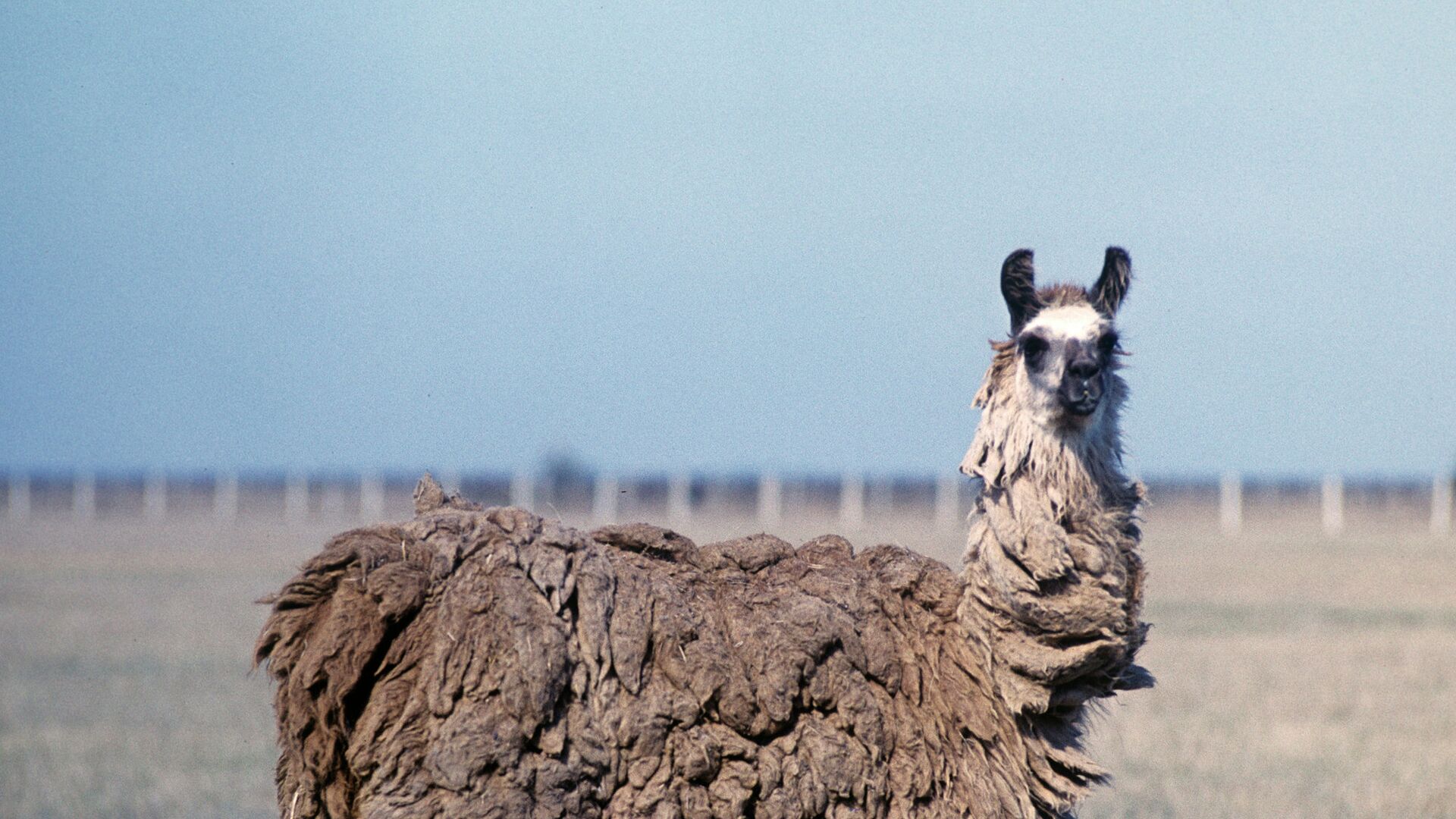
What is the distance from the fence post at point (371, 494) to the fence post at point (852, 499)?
15277mm

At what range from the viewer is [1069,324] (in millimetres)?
5574

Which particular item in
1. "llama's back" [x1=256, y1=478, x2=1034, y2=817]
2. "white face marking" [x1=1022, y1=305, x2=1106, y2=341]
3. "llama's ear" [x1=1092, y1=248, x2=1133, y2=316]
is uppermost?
"llama's ear" [x1=1092, y1=248, x2=1133, y2=316]

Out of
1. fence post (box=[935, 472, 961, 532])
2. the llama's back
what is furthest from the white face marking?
fence post (box=[935, 472, 961, 532])

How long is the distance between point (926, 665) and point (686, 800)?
1.09 meters

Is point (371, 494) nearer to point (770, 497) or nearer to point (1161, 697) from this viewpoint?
point (770, 497)

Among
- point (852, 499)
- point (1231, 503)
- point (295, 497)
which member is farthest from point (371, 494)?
point (1231, 503)

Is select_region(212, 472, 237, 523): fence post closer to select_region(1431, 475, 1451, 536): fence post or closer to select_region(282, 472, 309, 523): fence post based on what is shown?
select_region(282, 472, 309, 523): fence post

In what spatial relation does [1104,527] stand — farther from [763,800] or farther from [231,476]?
[231,476]

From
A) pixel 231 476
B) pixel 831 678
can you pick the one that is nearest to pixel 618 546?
pixel 831 678

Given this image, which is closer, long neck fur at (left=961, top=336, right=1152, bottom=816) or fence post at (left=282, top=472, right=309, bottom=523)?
long neck fur at (left=961, top=336, right=1152, bottom=816)

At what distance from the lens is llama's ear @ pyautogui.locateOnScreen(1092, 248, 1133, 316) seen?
592cm

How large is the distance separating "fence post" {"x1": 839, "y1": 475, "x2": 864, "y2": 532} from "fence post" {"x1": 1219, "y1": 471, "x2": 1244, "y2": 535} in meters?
12.0

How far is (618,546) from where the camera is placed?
541 cm

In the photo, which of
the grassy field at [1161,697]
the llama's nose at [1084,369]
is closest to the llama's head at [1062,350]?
the llama's nose at [1084,369]
